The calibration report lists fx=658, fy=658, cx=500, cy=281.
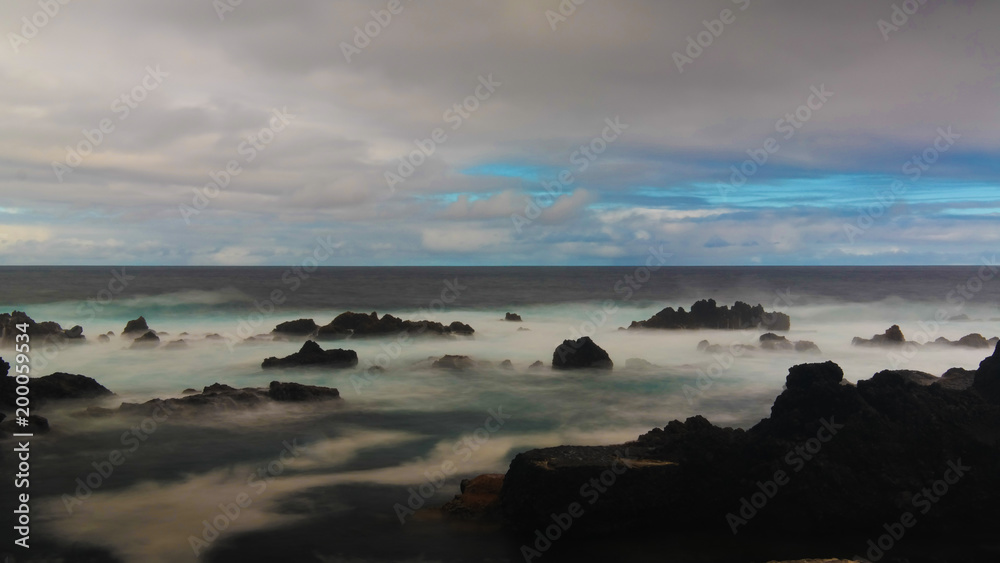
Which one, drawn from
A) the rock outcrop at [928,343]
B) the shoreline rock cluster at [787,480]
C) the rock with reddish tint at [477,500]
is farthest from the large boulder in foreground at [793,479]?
the rock outcrop at [928,343]

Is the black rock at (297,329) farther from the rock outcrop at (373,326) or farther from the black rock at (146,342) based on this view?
the black rock at (146,342)

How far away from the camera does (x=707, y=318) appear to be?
108ft

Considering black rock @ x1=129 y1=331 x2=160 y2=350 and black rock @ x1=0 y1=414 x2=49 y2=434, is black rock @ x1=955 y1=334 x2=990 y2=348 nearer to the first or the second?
black rock @ x1=0 y1=414 x2=49 y2=434

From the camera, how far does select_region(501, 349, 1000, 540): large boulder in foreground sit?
8.56 meters

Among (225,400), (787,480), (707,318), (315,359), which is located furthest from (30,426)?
(707,318)

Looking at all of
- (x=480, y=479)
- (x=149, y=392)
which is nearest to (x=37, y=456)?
(x=149, y=392)

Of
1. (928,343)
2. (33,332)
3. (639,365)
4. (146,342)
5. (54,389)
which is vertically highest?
(33,332)

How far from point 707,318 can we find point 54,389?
2719cm

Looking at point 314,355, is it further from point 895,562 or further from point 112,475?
point 895,562

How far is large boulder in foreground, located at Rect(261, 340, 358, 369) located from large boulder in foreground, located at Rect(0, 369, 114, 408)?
17.9 ft

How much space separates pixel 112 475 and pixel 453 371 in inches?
437

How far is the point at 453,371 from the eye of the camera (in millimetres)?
20703

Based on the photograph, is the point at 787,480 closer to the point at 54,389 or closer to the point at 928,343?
the point at 54,389

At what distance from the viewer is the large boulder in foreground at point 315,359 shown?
21078 millimetres
